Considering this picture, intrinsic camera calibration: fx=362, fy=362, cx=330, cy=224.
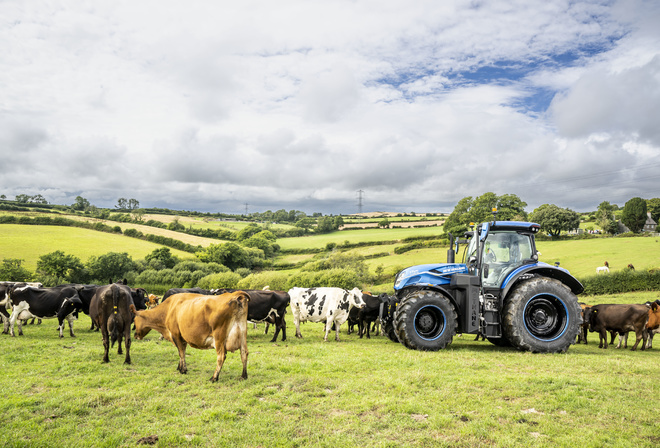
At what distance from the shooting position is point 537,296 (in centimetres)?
1005

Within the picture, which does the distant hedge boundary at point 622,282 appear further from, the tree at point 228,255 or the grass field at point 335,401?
the tree at point 228,255

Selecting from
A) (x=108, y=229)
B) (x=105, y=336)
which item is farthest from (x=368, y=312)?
(x=108, y=229)

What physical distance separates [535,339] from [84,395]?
10573 millimetres

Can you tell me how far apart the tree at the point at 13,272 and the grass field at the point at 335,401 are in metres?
42.9

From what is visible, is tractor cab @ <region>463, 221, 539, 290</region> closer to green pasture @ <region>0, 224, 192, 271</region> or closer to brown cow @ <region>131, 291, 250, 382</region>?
brown cow @ <region>131, 291, 250, 382</region>

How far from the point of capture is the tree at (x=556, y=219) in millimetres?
59219

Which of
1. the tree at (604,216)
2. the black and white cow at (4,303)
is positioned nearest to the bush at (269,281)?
the black and white cow at (4,303)

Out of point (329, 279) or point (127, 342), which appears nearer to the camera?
point (127, 342)

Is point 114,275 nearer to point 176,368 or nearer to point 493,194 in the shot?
point 176,368

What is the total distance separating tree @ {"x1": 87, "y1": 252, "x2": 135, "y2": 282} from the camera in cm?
5159

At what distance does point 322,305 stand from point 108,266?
1946 inches

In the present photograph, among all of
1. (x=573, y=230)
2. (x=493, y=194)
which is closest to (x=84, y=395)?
(x=493, y=194)

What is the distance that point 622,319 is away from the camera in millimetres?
12141

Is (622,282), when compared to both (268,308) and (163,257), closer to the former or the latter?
(268,308)
